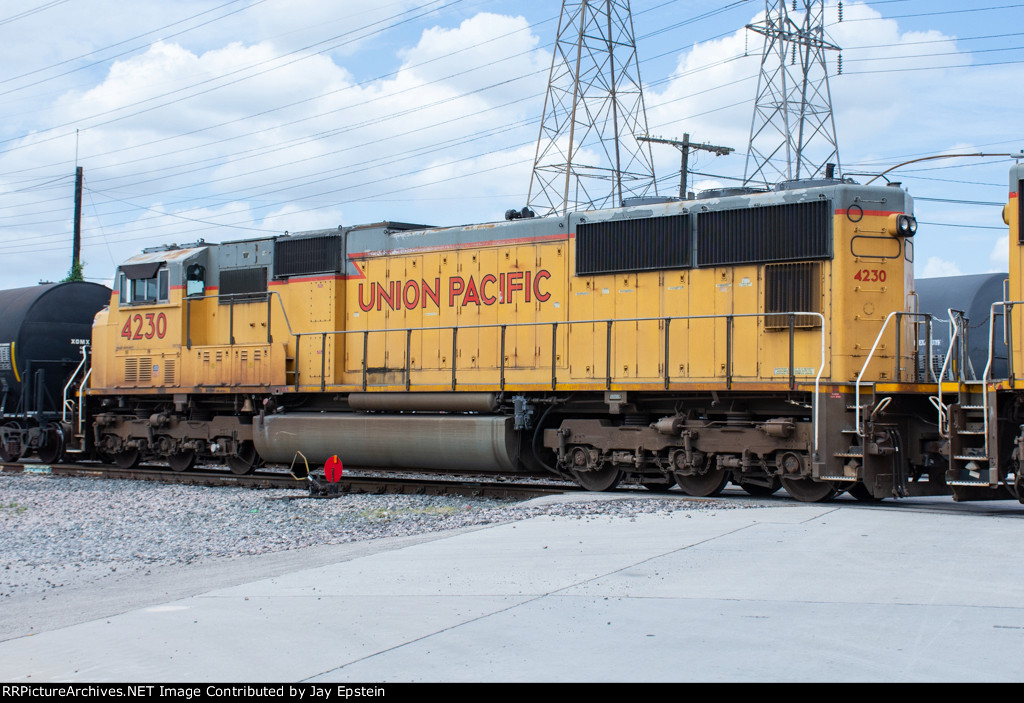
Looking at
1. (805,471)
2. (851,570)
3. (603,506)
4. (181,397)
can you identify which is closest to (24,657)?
(851,570)

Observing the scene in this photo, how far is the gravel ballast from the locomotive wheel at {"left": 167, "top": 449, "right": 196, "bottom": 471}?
3.02 metres

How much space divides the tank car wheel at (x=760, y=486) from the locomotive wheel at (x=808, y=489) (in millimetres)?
267

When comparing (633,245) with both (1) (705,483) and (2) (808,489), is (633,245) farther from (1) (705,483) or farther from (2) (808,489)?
(2) (808,489)

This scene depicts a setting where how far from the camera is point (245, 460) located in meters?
16.8

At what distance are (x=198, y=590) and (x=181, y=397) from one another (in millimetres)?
10608

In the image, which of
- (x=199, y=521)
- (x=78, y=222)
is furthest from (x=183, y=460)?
(x=78, y=222)

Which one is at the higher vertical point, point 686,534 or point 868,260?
point 868,260

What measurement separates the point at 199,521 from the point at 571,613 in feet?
20.7

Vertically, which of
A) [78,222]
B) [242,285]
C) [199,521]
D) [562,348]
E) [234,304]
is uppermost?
[78,222]

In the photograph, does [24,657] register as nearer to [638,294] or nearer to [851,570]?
[851,570]

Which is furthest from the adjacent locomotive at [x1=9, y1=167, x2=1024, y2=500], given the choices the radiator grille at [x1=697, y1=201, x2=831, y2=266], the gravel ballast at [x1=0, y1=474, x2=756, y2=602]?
the gravel ballast at [x1=0, y1=474, x2=756, y2=602]

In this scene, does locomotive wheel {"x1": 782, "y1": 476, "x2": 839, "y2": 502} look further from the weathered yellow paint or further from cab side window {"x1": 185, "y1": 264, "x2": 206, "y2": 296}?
cab side window {"x1": 185, "y1": 264, "x2": 206, "y2": 296}

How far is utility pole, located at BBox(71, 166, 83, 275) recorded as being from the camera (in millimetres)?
36156
